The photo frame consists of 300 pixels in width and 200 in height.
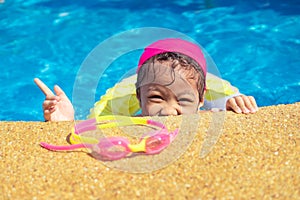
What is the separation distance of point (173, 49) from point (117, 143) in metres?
1.00

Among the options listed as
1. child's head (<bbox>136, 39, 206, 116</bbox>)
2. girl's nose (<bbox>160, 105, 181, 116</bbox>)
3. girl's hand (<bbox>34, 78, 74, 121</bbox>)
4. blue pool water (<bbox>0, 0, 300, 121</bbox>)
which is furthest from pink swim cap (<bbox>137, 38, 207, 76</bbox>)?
blue pool water (<bbox>0, 0, 300, 121</bbox>)

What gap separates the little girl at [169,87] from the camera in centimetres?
314

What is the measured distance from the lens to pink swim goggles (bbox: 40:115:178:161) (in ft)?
8.47

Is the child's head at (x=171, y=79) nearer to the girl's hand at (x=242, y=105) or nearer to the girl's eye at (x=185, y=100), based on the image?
the girl's eye at (x=185, y=100)

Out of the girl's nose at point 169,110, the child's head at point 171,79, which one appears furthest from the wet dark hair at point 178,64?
the girl's nose at point 169,110

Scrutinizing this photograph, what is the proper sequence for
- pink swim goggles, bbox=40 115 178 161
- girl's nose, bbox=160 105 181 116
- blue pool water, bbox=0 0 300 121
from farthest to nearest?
blue pool water, bbox=0 0 300 121
girl's nose, bbox=160 105 181 116
pink swim goggles, bbox=40 115 178 161

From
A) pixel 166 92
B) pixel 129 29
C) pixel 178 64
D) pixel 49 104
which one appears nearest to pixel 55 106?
pixel 49 104

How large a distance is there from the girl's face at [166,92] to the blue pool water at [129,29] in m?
2.06

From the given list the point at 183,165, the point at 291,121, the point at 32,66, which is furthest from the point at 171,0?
the point at 183,165

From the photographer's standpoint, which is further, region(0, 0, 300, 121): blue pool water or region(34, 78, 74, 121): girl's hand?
region(0, 0, 300, 121): blue pool water

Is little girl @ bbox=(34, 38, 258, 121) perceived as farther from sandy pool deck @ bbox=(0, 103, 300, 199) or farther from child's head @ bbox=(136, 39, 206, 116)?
sandy pool deck @ bbox=(0, 103, 300, 199)

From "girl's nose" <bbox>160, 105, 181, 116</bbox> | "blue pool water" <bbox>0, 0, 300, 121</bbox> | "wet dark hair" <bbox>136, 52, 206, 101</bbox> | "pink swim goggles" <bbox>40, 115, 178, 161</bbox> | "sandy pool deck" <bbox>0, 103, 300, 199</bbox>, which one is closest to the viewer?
"sandy pool deck" <bbox>0, 103, 300, 199</bbox>

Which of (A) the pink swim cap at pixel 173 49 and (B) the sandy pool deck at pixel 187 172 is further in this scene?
(A) the pink swim cap at pixel 173 49

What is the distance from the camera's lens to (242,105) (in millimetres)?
3197
